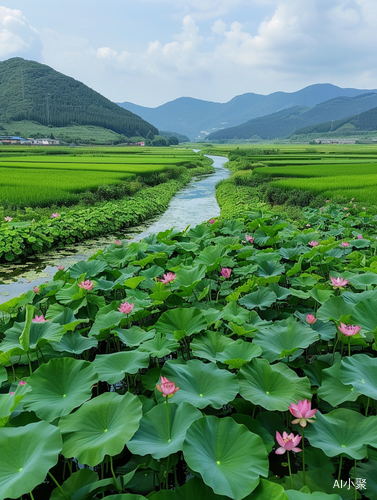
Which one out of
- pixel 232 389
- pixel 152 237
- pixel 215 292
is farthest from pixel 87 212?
pixel 232 389

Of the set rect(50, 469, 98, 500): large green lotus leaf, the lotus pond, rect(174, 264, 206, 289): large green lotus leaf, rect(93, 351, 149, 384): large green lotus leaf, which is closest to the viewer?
the lotus pond

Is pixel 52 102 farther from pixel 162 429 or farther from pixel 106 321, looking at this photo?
pixel 162 429

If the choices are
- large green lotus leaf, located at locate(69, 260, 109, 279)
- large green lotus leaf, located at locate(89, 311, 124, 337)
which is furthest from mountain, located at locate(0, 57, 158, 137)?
large green lotus leaf, located at locate(89, 311, 124, 337)

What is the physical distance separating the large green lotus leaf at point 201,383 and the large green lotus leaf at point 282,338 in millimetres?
430

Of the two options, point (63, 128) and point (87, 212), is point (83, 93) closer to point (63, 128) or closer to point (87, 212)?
point (63, 128)

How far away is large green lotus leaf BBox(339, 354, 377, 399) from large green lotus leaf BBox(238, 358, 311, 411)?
187 mm

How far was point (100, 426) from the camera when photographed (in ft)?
4.52

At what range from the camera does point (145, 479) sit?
146 cm

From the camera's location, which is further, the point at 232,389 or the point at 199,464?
the point at 232,389

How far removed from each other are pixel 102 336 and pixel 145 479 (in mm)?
963

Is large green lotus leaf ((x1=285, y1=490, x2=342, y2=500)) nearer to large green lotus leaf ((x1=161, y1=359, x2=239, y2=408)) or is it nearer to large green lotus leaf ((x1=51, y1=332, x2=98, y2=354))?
large green lotus leaf ((x1=161, y1=359, x2=239, y2=408))

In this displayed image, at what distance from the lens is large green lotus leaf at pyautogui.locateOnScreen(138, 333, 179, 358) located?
1917 mm

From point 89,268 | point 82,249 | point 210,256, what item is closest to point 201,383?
point 210,256

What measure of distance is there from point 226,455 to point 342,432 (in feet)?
1.61
